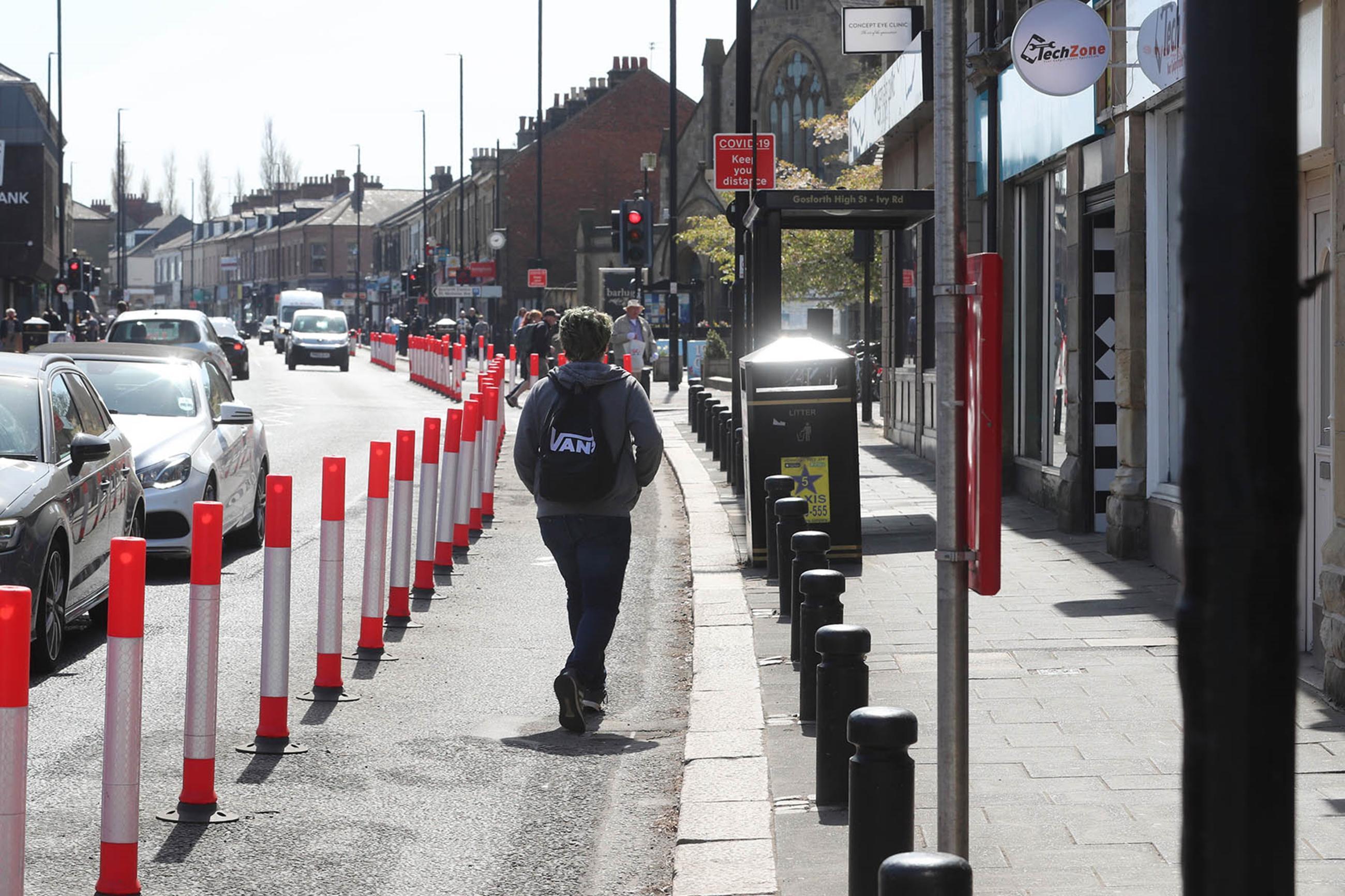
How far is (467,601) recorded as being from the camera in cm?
1075

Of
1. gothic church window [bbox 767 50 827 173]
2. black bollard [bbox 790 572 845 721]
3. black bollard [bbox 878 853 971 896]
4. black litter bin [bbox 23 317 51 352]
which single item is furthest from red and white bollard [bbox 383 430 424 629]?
gothic church window [bbox 767 50 827 173]

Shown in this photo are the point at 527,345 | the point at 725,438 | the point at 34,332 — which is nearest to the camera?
the point at 725,438

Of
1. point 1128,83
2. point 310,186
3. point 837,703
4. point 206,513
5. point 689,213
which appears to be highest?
point 310,186

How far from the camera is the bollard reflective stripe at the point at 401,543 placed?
9648 millimetres

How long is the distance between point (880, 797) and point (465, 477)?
9.28 m

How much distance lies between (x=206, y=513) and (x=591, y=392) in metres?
2.26

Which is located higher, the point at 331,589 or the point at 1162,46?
the point at 1162,46

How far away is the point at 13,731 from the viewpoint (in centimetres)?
418

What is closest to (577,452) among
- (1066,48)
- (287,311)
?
(1066,48)

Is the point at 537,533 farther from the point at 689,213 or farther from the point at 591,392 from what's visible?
the point at 689,213

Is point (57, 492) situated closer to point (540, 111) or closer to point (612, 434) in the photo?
point (612, 434)

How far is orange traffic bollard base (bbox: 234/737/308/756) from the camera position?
22.1 ft

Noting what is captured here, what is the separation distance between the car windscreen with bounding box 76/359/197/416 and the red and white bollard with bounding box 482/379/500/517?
9.60 feet

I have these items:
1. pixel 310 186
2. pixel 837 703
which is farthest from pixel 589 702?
pixel 310 186
